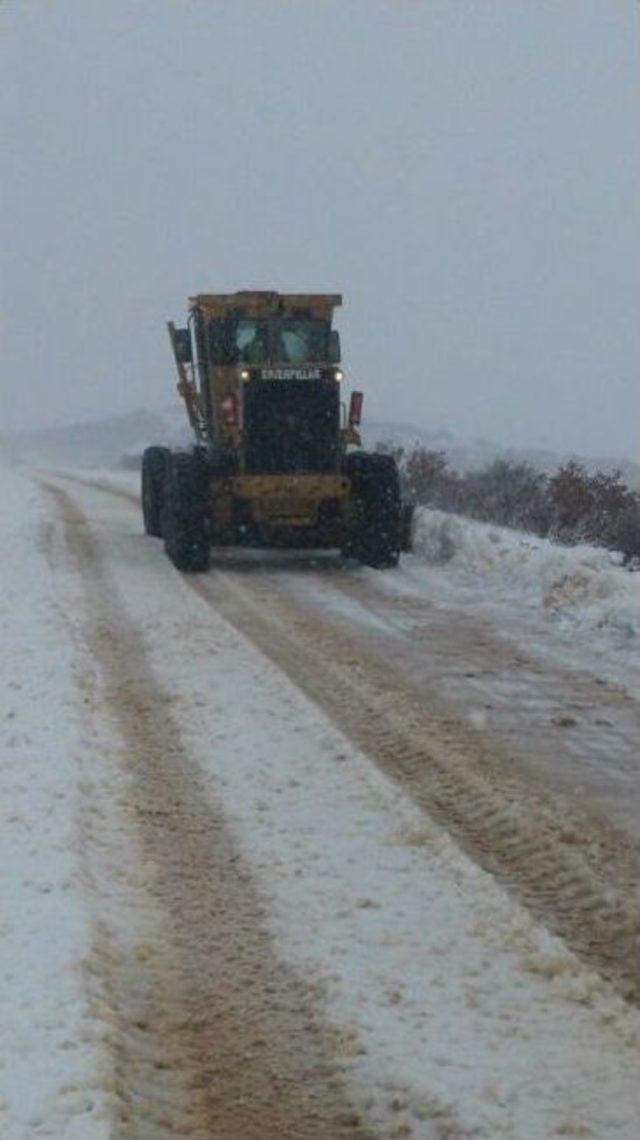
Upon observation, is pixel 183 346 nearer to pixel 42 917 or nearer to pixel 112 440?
pixel 42 917

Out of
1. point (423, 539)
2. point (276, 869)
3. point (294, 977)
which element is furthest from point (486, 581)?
point (294, 977)

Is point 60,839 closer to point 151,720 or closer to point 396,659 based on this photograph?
point 151,720

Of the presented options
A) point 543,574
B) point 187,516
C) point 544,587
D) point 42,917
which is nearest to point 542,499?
point 187,516

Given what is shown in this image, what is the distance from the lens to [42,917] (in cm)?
509

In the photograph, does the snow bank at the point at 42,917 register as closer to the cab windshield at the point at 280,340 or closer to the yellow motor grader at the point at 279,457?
the yellow motor grader at the point at 279,457

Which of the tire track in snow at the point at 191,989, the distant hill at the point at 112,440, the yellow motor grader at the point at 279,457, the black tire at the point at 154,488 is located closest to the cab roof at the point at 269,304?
the yellow motor grader at the point at 279,457

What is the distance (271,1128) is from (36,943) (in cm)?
124

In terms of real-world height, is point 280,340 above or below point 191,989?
above

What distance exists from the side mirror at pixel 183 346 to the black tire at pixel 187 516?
195 cm

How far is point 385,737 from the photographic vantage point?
26.3 ft

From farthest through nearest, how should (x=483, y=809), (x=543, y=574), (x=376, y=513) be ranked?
(x=376, y=513) < (x=543, y=574) < (x=483, y=809)

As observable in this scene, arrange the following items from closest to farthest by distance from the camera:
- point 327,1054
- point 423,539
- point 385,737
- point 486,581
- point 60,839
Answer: point 327,1054
point 60,839
point 385,737
point 486,581
point 423,539

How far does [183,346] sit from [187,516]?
320cm

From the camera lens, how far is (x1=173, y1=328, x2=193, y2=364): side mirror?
59.0ft
